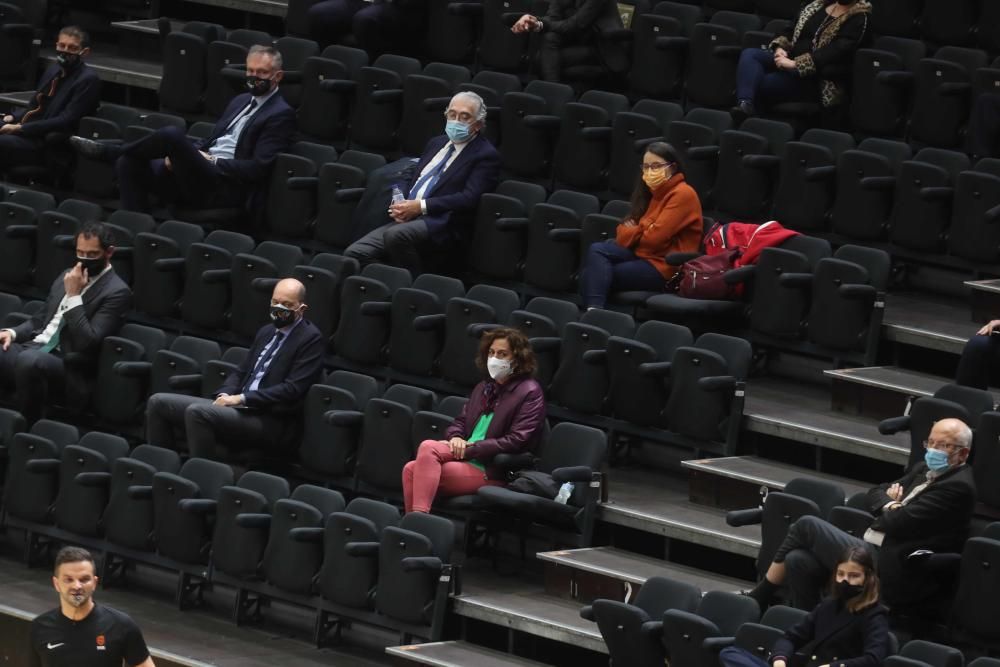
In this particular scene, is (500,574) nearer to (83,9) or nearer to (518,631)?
(518,631)

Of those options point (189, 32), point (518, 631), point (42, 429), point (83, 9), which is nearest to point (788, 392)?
point (518, 631)

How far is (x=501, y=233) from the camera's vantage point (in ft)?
27.2

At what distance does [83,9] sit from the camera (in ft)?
36.8

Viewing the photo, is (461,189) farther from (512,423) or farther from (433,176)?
(512,423)

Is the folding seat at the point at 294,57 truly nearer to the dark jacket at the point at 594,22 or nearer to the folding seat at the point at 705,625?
the dark jacket at the point at 594,22

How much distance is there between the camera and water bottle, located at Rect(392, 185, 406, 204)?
841 cm

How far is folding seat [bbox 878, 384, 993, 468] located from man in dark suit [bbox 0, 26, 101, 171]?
4.42 m

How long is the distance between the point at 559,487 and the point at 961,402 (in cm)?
137

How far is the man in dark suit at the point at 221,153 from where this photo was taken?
8867mm

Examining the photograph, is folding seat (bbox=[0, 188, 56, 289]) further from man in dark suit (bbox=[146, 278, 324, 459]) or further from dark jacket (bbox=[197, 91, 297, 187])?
man in dark suit (bbox=[146, 278, 324, 459])

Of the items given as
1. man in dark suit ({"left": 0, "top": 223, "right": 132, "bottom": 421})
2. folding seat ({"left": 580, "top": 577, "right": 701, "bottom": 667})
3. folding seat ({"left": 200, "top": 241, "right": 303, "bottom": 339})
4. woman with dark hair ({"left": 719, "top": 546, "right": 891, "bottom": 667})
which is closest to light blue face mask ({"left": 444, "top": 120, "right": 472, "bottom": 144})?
folding seat ({"left": 200, "top": 241, "right": 303, "bottom": 339})

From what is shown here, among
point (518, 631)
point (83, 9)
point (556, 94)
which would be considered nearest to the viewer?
point (518, 631)

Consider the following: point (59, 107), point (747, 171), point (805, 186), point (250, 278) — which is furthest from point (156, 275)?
point (805, 186)

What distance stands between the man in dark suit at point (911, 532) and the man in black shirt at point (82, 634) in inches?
77.9
